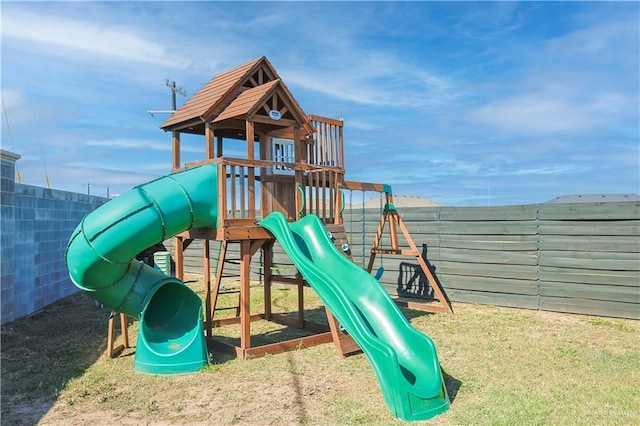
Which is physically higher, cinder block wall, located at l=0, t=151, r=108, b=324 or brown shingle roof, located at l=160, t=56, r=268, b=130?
brown shingle roof, located at l=160, t=56, r=268, b=130

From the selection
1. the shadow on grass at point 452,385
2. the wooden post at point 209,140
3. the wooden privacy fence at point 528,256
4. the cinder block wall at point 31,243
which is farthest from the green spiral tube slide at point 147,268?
the cinder block wall at point 31,243

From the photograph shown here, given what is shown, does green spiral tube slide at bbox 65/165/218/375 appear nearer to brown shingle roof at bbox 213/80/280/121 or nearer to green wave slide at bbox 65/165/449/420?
green wave slide at bbox 65/165/449/420

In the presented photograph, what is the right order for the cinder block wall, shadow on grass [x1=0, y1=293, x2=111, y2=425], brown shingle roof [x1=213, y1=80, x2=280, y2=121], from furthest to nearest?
the cinder block wall → brown shingle roof [x1=213, y1=80, x2=280, y2=121] → shadow on grass [x1=0, y1=293, x2=111, y2=425]

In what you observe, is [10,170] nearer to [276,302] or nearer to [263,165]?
[263,165]

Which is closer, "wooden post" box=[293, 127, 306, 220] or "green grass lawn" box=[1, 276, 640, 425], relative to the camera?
"green grass lawn" box=[1, 276, 640, 425]

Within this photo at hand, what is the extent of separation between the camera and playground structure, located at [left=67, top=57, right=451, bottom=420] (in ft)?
17.4

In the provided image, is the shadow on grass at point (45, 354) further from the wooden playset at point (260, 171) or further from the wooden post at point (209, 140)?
the wooden post at point (209, 140)

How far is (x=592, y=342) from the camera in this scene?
686cm

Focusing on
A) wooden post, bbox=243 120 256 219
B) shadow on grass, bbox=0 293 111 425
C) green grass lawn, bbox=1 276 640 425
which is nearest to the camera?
green grass lawn, bbox=1 276 640 425

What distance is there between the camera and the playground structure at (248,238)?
5.31 meters

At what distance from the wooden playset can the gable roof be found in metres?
0.01

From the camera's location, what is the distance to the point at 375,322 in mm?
5734

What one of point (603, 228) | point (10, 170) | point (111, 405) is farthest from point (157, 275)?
point (603, 228)

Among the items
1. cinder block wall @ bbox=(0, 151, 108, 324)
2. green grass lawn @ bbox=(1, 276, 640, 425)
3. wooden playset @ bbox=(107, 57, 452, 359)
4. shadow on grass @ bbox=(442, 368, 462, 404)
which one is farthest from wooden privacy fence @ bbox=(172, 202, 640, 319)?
shadow on grass @ bbox=(442, 368, 462, 404)
